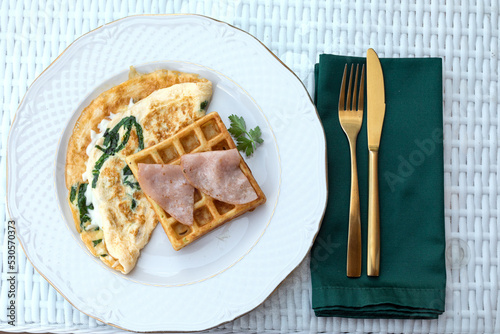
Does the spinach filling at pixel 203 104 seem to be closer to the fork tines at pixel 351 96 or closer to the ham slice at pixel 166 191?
the ham slice at pixel 166 191

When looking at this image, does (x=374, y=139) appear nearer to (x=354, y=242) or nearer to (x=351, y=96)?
(x=351, y=96)

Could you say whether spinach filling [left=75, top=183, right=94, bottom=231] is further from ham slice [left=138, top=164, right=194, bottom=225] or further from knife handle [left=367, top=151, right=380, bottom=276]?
knife handle [left=367, top=151, right=380, bottom=276]

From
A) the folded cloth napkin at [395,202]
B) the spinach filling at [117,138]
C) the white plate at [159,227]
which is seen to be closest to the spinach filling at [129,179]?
the spinach filling at [117,138]

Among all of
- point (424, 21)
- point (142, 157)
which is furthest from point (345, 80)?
point (142, 157)

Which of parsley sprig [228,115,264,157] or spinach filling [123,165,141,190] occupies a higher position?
parsley sprig [228,115,264,157]

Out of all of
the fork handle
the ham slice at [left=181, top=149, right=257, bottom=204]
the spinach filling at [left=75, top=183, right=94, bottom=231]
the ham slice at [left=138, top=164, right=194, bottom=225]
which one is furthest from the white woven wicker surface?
the ham slice at [left=138, top=164, right=194, bottom=225]

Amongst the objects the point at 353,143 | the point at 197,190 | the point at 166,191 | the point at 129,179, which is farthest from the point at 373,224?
the point at 129,179

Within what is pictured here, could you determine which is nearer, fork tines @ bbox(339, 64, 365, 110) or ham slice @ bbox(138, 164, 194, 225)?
ham slice @ bbox(138, 164, 194, 225)

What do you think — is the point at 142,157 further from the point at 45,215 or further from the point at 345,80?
the point at 345,80
